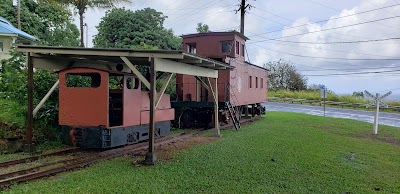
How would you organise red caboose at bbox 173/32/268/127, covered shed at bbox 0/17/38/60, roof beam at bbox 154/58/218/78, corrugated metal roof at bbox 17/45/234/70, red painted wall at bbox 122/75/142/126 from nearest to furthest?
1. corrugated metal roof at bbox 17/45/234/70
2. roof beam at bbox 154/58/218/78
3. red painted wall at bbox 122/75/142/126
4. red caboose at bbox 173/32/268/127
5. covered shed at bbox 0/17/38/60

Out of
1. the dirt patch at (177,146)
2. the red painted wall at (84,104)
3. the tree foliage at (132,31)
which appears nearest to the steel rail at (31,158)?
the red painted wall at (84,104)

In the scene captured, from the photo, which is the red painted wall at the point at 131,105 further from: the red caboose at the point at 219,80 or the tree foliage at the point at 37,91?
the red caboose at the point at 219,80

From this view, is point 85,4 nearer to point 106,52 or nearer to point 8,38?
point 8,38

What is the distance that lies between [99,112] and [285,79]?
1934 inches

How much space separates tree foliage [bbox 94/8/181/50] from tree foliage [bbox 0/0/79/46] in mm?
3474

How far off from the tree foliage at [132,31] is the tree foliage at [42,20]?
3.47 m

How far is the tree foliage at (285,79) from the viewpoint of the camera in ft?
179

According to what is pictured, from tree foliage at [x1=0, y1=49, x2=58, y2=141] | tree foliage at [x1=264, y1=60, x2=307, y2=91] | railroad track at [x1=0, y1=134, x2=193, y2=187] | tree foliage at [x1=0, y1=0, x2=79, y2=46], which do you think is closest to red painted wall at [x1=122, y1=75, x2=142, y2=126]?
railroad track at [x1=0, y1=134, x2=193, y2=187]

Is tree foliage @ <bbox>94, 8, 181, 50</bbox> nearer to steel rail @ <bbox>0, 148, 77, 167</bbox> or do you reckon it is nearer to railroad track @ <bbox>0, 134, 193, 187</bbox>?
railroad track @ <bbox>0, 134, 193, 187</bbox>

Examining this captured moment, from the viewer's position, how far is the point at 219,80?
1608 centimetres

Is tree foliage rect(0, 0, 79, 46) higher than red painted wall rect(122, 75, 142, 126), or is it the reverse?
tree foliage rect(0, 0, 79, 46)

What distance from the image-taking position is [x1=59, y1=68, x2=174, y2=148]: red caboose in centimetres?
898

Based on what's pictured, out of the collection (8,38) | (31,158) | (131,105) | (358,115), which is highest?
(8,38)

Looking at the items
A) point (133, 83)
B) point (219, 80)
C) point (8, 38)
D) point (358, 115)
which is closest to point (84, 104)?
point (133, 83)
